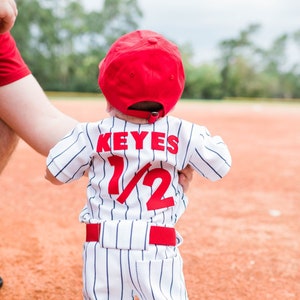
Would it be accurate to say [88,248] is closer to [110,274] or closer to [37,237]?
[110,274]

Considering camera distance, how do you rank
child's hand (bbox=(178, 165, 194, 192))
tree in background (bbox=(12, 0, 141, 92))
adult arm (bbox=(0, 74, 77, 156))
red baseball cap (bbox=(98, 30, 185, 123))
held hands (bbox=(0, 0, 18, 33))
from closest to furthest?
red baseball cap (bbox=(98, 30, 185, 123)), child's hand (bbox=(178, 165, 194, 192)), held hands (bbox=(0, 0, 18, 33)), adult arm (bbox=(0, 74, 77, 156)), tree in background (bbox=(12, 0, 141, 92))

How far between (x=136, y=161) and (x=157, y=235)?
0.57ft

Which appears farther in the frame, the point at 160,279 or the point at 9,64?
the point at 9,64

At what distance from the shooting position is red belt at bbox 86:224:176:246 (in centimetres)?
115

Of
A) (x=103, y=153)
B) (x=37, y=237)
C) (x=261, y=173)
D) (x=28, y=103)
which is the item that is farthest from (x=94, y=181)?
(x=261, y=173)

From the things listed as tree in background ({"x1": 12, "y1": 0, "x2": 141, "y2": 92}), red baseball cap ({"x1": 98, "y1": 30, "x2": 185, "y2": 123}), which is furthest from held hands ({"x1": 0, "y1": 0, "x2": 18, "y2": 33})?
tree in background ({"x1": 12, "y1": 0, "x2": 141, "y2": 92})

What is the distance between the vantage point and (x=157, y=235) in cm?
115

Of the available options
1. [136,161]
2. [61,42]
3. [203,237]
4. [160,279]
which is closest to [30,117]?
[136,161]

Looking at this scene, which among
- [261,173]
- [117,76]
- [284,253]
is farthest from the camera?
[261,173]

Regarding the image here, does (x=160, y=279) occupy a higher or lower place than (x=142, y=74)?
lower

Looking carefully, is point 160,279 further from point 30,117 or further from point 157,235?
point 30,117

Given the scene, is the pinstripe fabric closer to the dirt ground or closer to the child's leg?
the child's leg

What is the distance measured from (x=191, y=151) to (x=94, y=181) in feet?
0.77

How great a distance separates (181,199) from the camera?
127cm
